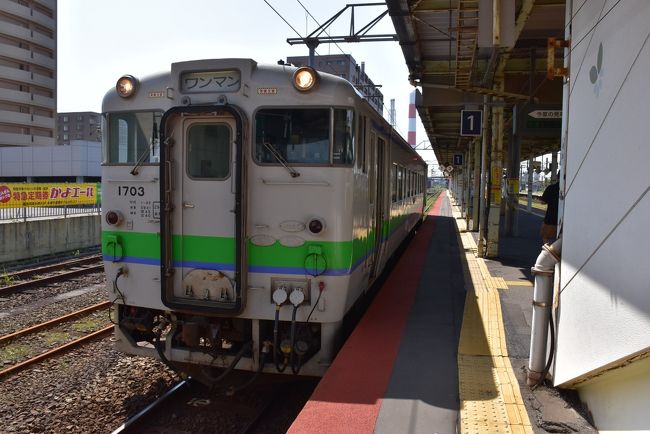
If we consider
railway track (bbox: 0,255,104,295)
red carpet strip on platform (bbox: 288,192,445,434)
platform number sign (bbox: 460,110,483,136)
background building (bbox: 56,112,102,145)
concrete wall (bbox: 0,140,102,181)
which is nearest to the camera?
red carpet strip on platform (bbox: 288,192,445,434)

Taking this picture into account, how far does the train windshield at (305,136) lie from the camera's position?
4918 millimetres

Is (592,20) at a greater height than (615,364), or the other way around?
(592,20)

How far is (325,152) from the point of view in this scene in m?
4.92

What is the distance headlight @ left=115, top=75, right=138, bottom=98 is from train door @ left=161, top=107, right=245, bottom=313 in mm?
602

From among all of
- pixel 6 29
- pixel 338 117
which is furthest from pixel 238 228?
pixel 6 29

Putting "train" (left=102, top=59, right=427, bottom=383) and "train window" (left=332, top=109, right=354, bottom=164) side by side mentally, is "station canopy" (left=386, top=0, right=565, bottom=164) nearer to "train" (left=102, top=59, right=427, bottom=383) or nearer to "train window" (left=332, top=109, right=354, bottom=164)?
"train window" (left=332, top=109, right=354, bottom=164)

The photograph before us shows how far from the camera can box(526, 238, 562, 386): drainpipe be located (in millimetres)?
4387

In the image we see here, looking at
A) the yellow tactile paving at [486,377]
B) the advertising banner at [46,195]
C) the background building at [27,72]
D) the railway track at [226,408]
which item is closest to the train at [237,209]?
the railway track at [226,408]

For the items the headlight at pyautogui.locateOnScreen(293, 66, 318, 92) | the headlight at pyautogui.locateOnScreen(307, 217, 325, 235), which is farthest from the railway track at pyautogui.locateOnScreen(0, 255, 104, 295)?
the headlight at pyautogui.locateOnScreen(293, 66, 318, 92)

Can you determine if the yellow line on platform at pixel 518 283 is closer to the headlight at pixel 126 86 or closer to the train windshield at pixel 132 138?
the train windshield at pixel 132 138

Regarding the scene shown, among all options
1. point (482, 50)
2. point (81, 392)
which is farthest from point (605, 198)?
point (482, 50)

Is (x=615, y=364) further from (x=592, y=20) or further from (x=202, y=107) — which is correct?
(x=202, y=107)

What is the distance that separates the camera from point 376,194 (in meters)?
6.78

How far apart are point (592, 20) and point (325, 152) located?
2363mm
